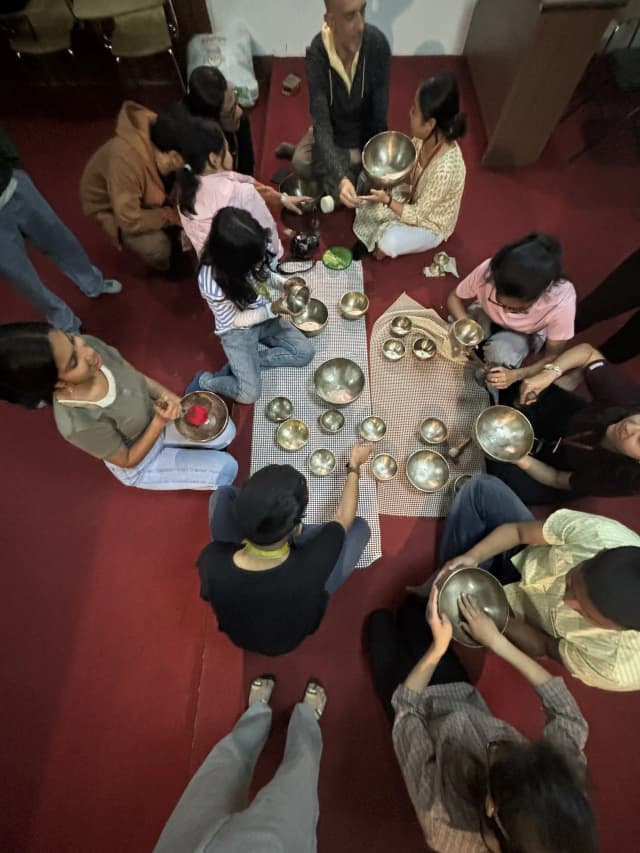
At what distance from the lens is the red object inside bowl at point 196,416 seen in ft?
6.87

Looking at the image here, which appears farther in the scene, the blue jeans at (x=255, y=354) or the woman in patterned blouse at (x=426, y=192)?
the blue jeans at (x=255, y=354)

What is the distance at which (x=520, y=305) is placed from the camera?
1857 millimetres

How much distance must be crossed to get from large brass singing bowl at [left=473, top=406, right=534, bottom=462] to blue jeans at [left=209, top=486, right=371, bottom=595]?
649 millimetres

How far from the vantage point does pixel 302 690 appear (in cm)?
200

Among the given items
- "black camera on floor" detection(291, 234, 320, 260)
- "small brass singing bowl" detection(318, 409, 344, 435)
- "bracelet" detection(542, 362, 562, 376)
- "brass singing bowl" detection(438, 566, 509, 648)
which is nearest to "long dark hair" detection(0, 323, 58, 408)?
"small brass singing bowl" detection(318, 409, 344, 435)

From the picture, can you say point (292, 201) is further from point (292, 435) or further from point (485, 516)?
point (485, 516)

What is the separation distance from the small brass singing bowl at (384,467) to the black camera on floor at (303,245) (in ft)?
4.26

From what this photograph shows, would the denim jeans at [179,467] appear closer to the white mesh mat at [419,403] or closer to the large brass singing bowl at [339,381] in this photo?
the large brass singing bowl at [339,381]

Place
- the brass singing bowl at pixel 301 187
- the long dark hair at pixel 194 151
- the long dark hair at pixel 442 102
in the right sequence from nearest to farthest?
the long dark hair at pixel 194 151, the long dark hair at pixel 442 102, the brass singing bowl at pixel 301 187

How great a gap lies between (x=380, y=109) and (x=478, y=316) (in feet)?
4.12

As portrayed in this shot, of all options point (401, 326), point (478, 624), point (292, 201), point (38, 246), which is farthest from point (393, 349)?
point (38, 246)

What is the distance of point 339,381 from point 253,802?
5.56 ft

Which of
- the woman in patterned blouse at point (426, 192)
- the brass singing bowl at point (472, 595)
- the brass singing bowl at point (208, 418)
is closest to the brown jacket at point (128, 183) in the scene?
the brass singing bowl at point (208, 418)

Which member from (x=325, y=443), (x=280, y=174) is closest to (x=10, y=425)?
(x=325, y=443)
